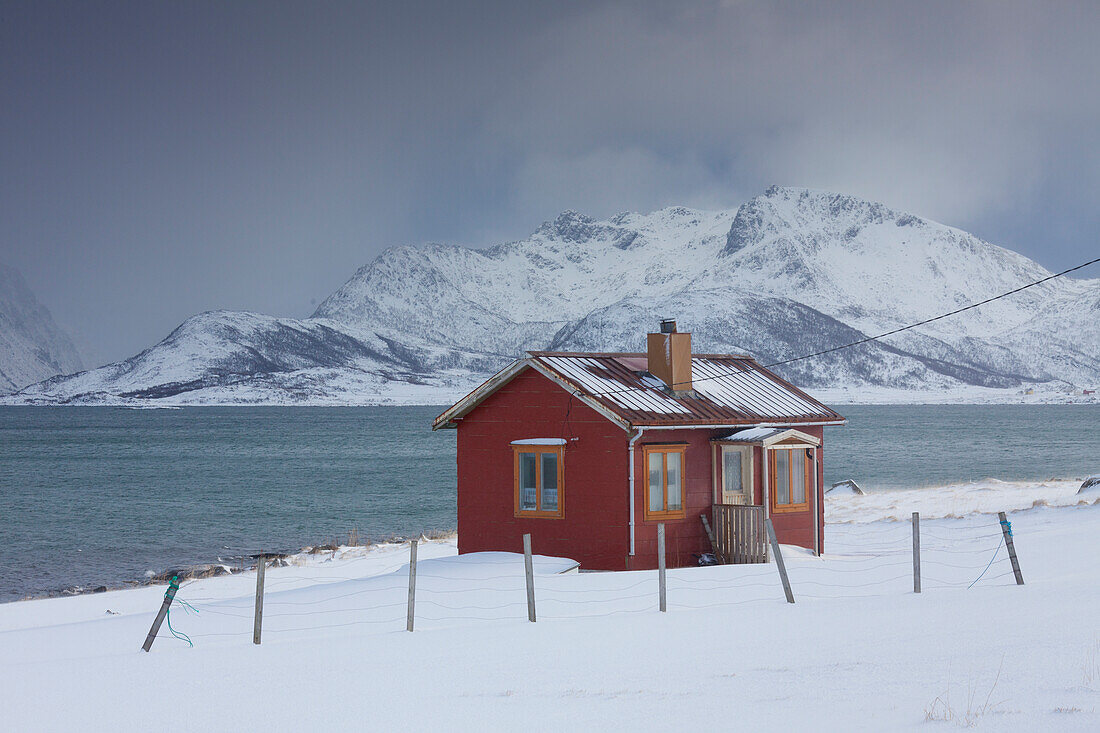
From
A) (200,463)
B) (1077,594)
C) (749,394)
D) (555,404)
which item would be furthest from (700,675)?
(200,463)

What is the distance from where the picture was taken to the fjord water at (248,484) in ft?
138

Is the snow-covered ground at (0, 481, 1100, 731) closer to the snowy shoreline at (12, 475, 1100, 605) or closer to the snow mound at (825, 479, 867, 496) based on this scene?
the snowy shoreline at (12, 475, 1100, 605)

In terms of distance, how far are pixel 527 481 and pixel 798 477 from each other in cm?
634

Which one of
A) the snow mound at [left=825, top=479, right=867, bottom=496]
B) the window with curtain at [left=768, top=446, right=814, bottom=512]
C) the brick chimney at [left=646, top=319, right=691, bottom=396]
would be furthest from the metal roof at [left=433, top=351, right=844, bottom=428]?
the snow mound at [left=825, top=479, right=867, bottom=496]

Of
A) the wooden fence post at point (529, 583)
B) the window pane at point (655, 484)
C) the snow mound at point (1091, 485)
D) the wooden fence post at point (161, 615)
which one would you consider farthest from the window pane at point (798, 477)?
the snow mound at point (1091, 485)

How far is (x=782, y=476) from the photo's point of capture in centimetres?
2444

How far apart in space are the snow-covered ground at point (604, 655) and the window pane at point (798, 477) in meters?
2.44

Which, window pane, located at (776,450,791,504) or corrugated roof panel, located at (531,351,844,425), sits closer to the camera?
corrugated roof panel, located at (531,351,844,425)

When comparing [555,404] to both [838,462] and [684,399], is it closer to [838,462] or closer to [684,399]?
[684,399]

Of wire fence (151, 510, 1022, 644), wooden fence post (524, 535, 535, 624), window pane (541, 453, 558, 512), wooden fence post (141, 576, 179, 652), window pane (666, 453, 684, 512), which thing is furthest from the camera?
window pane (541, 453, 558, 512)

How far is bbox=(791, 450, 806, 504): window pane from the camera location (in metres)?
24.7

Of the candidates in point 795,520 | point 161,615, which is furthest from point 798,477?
point 161,615

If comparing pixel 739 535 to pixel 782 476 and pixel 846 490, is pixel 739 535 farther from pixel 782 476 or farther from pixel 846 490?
pixel 846 490

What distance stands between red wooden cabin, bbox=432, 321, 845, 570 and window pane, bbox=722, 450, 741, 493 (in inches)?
1.5
